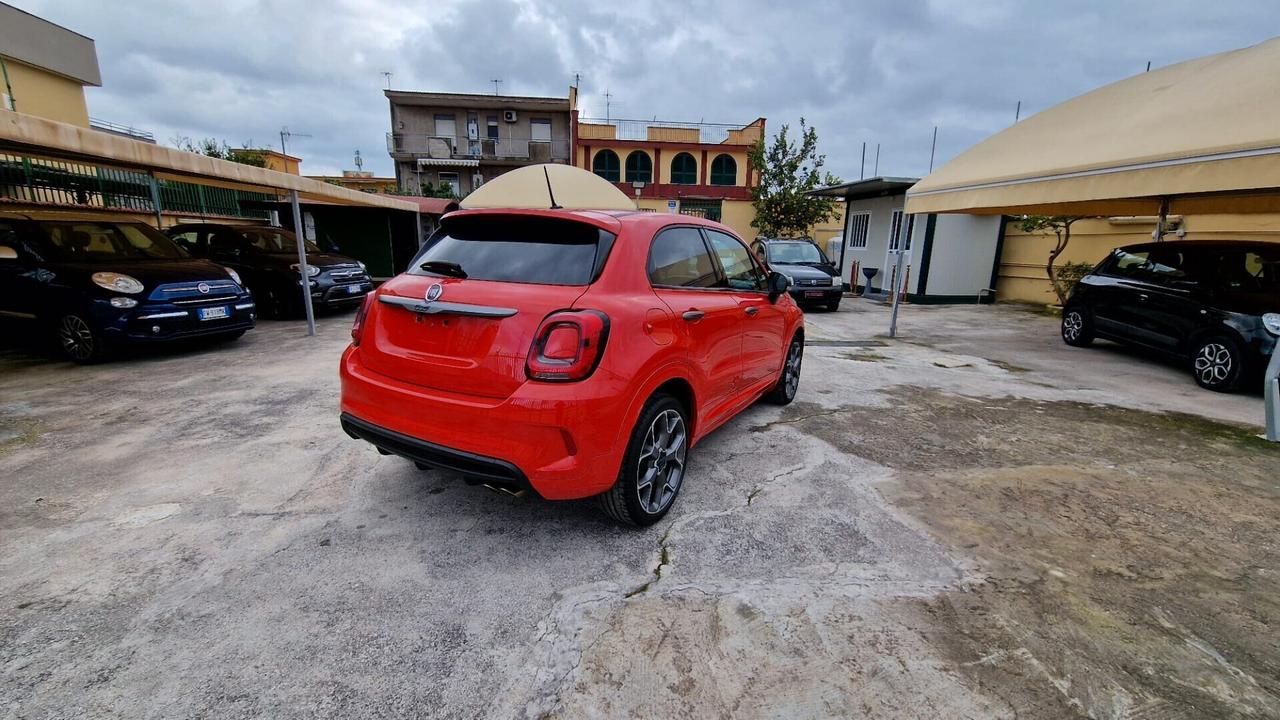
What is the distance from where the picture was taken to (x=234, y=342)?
7.26m

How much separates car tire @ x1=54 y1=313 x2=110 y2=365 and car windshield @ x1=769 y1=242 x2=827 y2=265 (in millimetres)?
10878

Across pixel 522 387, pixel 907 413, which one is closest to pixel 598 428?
pixel 522 387

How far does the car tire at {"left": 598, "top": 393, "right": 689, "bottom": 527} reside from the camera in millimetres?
2479

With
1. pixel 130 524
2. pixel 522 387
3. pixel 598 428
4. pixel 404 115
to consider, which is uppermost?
pixel 404 115

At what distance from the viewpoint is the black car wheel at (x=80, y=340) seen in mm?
5668

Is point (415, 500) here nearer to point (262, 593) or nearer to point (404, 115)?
point (262, 593)

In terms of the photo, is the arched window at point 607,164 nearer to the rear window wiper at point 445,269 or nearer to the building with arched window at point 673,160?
the building with arched window at point 673,160

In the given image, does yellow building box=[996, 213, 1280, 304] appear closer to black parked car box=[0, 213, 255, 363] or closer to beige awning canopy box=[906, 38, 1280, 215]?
beige awning canopy box=[906, 38, 1280, 215]

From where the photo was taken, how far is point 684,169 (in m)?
28.8

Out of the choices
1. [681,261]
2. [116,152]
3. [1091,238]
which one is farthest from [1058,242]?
[116,152]

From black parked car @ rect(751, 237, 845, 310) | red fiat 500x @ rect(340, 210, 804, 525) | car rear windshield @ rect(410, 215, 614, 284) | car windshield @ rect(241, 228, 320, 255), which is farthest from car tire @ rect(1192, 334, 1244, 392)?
car windshield @ rect(241, 228, 320, 255)

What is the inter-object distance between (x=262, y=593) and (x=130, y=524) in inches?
44.4

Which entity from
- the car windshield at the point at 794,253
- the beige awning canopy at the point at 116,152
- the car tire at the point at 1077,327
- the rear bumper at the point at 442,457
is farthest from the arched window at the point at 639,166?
the rear bumper at the point at 442,457

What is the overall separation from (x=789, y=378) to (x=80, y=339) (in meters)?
7.24
